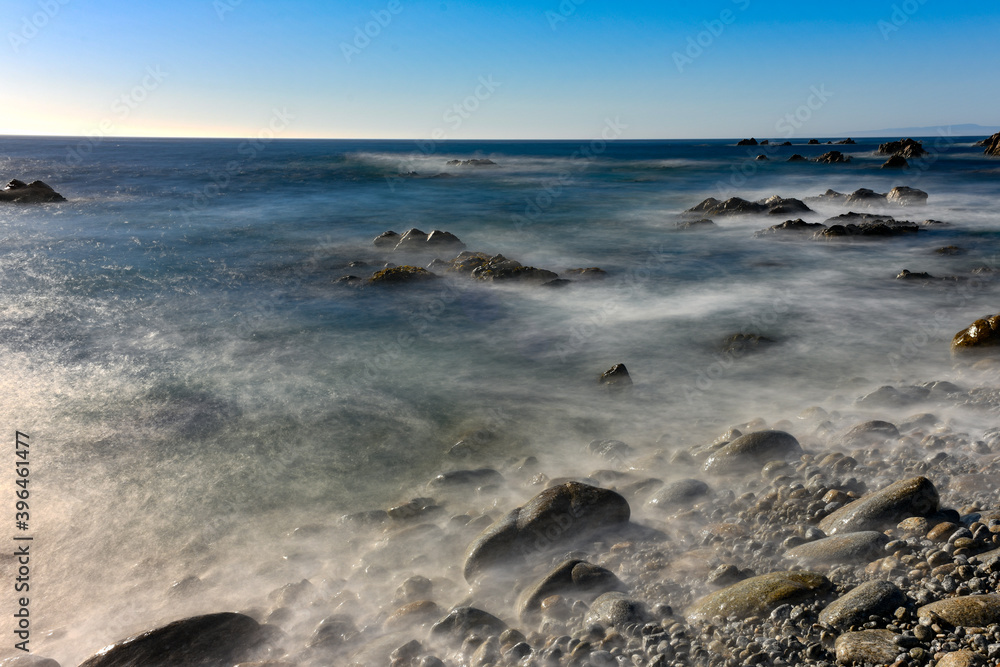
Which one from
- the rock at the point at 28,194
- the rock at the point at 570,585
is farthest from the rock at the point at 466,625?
the rock at the point at 28,194

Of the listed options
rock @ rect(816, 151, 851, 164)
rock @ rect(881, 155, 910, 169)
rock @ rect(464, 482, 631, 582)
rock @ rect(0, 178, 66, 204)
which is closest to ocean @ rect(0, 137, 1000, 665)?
rock @ rect(464, 482, 631, 582)

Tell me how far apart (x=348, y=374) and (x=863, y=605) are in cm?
780

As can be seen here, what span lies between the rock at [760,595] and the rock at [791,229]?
2025 centimetres

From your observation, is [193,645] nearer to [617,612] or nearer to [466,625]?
[466,625]

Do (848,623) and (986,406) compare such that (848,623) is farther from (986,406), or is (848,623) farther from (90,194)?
(90,194)

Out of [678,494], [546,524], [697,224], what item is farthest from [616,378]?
[697,224]

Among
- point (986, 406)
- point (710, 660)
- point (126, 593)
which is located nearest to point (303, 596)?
point (126, 593)

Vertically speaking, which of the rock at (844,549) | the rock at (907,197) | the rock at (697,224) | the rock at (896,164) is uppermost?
the rock at (896,164)

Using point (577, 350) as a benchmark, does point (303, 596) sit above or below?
below

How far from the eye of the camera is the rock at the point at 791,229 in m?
22.3

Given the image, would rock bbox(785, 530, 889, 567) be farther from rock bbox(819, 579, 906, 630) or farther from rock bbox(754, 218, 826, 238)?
rock bbox(754, 218, 826, 238)

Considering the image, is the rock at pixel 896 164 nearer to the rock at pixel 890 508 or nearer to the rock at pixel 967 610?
the rock at pixel 890 508

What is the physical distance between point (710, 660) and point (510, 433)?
13.8 ft

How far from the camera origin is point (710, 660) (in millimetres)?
3689
